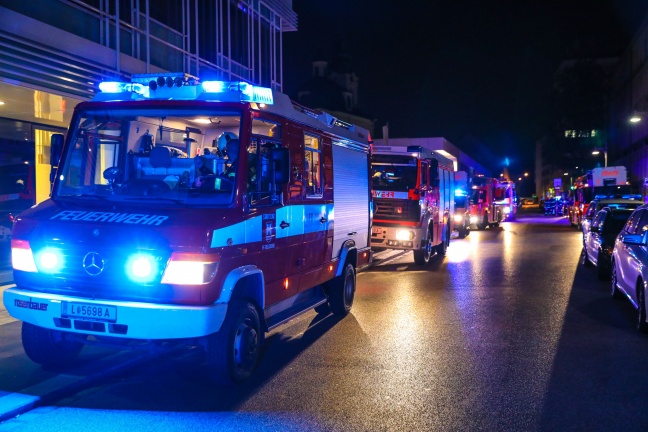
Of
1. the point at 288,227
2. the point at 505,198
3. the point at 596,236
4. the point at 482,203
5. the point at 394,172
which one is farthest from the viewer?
the point at 505,198

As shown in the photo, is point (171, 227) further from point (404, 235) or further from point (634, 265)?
point (404, 235)

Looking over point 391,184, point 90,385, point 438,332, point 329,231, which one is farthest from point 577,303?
point 90,385

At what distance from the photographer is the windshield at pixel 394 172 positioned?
15.9 meters

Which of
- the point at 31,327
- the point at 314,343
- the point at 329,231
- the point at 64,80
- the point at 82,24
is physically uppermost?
the point at 82,24

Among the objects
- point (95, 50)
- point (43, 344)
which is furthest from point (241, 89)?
point (95, 50)

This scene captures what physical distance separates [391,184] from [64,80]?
25.6 feet

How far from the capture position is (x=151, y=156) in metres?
6.75

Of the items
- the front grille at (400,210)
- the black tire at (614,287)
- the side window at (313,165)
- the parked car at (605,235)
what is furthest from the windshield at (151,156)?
the front grille at (400,210)

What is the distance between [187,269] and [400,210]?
1088 cm

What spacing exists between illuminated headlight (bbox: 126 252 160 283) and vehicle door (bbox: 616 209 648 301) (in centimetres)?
655

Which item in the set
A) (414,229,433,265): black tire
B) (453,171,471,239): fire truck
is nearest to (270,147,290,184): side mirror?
(414,229,433,265): black tire

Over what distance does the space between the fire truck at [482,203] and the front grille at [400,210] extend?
1717 centimetres

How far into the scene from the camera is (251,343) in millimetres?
6445

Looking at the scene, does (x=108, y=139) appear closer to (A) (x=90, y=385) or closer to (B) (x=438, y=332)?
(A) (x=90, y=385)
